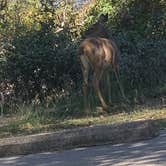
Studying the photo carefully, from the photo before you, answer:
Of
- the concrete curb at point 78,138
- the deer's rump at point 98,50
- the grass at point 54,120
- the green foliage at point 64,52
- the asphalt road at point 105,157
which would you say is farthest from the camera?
the green foliage at point 64,52

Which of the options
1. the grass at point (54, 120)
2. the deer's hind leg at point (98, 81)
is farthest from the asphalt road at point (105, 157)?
the deer's hind leg at point (98, 81)

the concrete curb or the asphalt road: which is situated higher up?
the concrete curb

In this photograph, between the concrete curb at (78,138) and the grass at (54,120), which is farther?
the grass at (54,120)

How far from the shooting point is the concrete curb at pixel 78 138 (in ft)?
30.0

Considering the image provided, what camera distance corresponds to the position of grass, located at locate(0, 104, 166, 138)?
1103 centimetres

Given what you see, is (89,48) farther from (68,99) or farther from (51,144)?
(51,144)

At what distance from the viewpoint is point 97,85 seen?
13.3 m

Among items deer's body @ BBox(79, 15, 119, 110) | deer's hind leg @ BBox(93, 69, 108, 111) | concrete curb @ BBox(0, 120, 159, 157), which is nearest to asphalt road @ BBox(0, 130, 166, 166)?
concrete curb @ BBox(0, 120, 159, 157)

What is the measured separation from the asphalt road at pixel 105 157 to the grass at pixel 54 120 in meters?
Answer: 1.72

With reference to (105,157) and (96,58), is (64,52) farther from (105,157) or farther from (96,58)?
(105,157)

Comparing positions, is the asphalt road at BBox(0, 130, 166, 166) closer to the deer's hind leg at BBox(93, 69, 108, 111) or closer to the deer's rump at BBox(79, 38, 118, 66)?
the deer's hind leg at BBox(93, 69, 108, 111)

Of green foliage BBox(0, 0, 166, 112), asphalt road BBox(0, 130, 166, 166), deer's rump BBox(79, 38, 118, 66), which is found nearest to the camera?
asphalt road BBox(0, 130, 166, 166)

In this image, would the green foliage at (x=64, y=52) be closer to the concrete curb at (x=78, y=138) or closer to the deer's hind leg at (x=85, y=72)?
the deer's hind leg at (x=85, y=72)

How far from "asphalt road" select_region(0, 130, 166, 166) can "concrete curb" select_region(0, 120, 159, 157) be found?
0.73 ft
